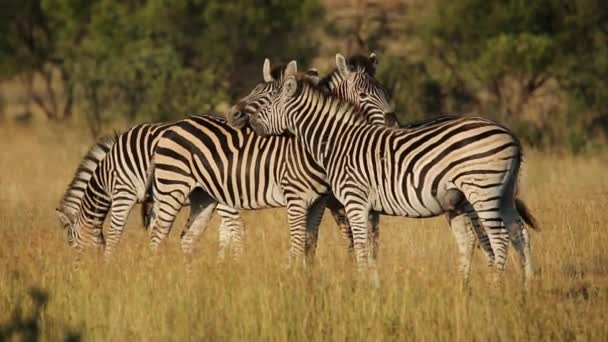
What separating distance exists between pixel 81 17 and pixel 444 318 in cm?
2023

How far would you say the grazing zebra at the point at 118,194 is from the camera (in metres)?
10.8

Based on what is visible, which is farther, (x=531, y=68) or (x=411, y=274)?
(x=531, y=68)

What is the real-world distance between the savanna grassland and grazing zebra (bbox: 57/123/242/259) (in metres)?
0.29

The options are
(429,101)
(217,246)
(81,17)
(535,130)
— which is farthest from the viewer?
(81,17)

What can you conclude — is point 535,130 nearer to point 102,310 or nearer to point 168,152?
point 168,152

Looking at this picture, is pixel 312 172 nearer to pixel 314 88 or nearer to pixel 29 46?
pixel 314 88

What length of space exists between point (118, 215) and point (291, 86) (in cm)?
205

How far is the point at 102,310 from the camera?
826 cm

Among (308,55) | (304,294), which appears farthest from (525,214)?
(308,55)

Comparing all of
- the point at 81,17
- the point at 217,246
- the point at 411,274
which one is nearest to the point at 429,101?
the point at 81,17

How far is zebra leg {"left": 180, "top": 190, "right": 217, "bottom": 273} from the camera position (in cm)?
1081

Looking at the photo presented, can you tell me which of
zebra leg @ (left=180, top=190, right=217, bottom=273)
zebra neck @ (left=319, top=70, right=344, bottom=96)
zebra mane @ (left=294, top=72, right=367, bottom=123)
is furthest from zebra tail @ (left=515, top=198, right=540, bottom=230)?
zebra leg @ (left=180, top=190, right=217, bottom=273)

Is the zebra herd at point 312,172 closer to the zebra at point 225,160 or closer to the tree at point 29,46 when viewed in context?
the zebra at point 225,160

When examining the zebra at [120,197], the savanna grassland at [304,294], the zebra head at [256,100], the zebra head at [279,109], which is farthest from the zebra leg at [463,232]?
the zebra at [120,197]
